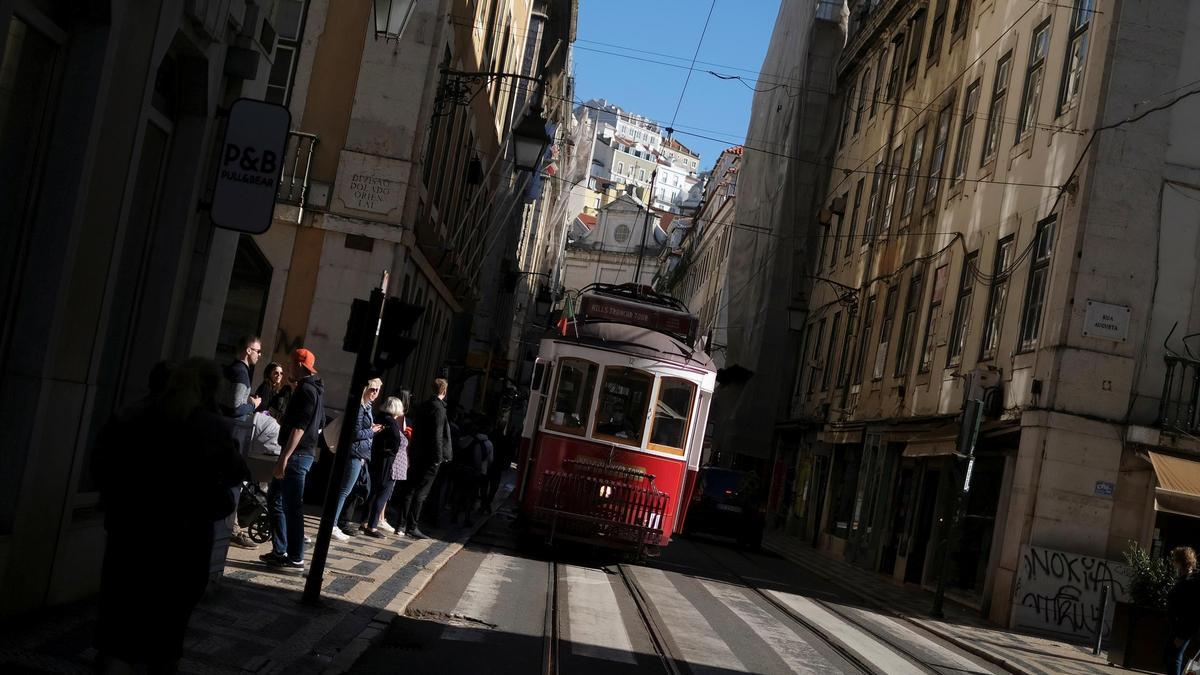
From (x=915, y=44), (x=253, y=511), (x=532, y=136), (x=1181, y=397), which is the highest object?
(x=915, y=44)

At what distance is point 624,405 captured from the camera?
1770 cm

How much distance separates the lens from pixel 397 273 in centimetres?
2092

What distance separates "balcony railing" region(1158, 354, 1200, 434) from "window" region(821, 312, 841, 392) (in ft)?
56.5

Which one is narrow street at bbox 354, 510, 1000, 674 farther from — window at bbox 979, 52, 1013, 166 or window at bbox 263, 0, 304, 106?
window at bbox 979, 52, 1013, 166

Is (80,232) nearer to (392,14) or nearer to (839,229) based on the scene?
(392,14)

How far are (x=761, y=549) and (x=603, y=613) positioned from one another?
17180 millimetres

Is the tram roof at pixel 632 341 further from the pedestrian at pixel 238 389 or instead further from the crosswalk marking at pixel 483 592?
the pedestrian at pixel 238 389

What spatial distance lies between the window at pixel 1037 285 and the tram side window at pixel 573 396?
711 centimetres

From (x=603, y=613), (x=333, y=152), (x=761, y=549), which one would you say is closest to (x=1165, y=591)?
(x=603, y=613)

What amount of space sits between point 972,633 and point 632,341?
547 centimetres

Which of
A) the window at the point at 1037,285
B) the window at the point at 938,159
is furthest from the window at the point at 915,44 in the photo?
the window at the point at 1037,285

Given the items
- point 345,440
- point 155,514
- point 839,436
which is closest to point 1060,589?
point 345,440

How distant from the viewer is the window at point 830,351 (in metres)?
36.8

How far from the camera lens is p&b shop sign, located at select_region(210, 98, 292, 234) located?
809cm
